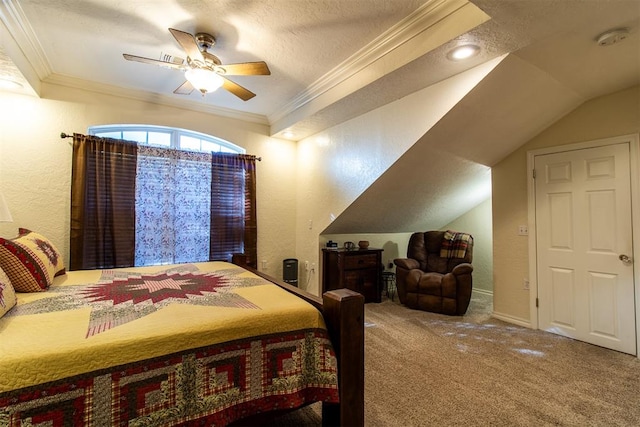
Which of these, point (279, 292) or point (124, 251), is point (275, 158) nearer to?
point (124, 251)

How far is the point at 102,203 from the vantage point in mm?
3316

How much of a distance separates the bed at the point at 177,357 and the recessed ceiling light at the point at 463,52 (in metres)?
1.89

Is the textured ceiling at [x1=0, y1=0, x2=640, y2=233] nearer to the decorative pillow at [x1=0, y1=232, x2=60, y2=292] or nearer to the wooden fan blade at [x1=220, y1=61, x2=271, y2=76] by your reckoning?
the wooden fan blade at [x1=220, y1=61, x2=271, y2=76]

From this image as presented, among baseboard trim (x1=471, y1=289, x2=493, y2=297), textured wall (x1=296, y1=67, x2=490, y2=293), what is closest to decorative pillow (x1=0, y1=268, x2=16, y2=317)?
textured wall (x1=296, y1=67, x2=490, y2=293)

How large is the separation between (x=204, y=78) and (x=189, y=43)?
0.93ft

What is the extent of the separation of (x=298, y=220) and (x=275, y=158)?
996mm

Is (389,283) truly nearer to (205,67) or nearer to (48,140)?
(205,67)

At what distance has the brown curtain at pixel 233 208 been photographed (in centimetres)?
398

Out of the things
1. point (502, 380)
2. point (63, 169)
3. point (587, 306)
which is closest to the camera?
point (502, 380)

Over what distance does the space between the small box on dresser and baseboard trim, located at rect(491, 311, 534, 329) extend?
56.3 inches

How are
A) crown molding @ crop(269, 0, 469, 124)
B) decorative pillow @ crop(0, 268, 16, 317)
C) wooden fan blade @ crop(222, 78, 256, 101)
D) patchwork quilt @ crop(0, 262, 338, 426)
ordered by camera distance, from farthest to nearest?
wooden fan blade @ crop(222, 78, 256, 101), crown molding @ crop(269, 0, 469, 124), decorative pillow @ crop(0, 268, 16, 317), patchwork quilt @ crop(0, 262, 338, 426)

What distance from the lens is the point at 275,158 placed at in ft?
14.7

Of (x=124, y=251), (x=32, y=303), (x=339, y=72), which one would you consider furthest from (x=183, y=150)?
(x=32, y=303)

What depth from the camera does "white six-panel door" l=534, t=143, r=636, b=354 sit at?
8.85ft
